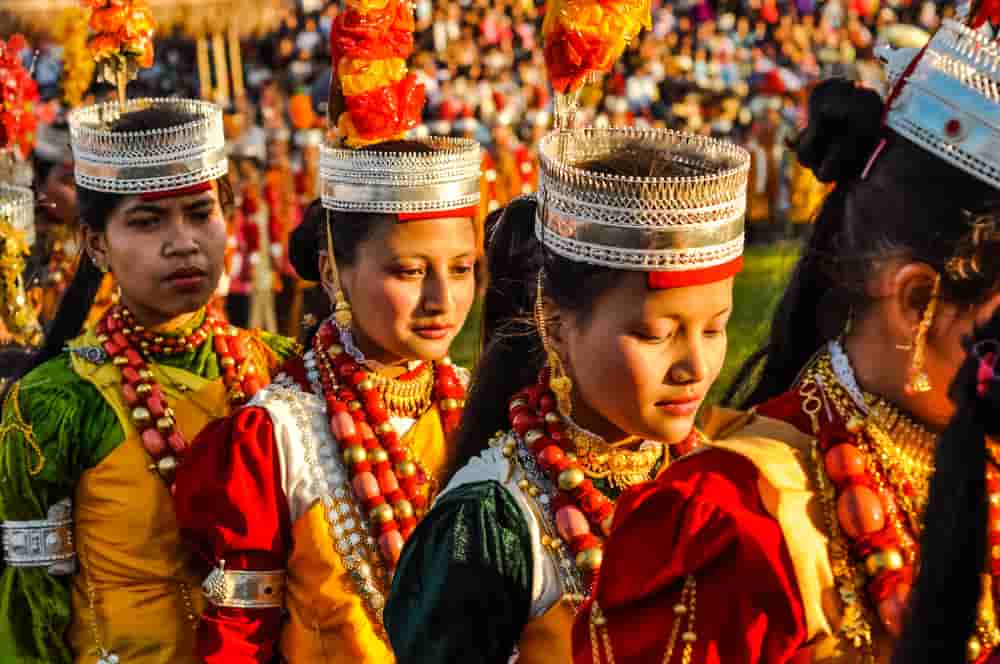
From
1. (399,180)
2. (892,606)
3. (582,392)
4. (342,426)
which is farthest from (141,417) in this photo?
(892,606)

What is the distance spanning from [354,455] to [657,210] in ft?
4.21

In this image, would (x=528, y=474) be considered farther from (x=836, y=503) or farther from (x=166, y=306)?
(x=166, y=306)

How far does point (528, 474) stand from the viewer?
2.71 metres

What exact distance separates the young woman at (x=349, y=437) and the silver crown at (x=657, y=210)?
82cm

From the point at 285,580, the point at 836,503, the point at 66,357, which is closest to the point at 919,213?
the point at 836,503

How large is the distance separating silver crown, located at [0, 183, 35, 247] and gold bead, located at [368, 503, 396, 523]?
7.54 feet

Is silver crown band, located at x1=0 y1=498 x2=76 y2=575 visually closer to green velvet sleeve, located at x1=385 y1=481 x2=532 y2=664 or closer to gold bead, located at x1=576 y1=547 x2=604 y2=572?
green velvet sleeve, located at x1=385 y1=481 x2=532 y2=664

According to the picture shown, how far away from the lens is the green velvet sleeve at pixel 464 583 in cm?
246

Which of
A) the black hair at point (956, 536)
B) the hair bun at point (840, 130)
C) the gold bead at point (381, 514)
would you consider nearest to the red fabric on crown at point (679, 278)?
the hair bun at point (840, 130)

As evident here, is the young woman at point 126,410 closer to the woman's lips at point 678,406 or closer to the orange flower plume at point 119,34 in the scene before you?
the orange flower plume at point 119,34

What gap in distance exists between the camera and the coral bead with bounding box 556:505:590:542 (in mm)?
2633

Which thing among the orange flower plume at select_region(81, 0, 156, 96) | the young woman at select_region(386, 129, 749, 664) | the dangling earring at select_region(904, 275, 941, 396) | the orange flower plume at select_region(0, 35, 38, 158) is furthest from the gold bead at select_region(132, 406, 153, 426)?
the dangling earring at select_region(904, 275, 941, 396)

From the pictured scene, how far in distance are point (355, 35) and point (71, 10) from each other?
7173mm

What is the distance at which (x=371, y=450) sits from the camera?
352 cm
